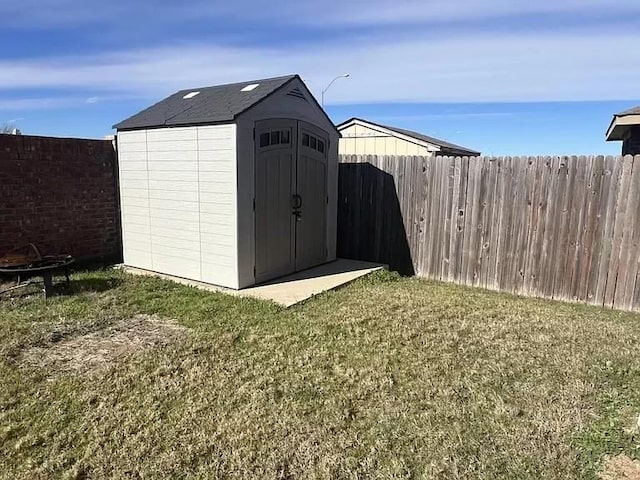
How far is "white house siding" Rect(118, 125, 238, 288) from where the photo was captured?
5.80m

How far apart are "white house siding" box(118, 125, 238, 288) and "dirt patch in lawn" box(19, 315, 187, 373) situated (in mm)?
1483

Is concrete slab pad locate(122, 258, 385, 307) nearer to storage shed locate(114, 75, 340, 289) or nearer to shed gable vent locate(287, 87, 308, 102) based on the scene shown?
storage shed locate(114, 75, 340, 289)

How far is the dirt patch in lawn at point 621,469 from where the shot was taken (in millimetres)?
2434

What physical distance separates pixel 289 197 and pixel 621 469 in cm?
502

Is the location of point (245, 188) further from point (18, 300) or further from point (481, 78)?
point (481, 78)

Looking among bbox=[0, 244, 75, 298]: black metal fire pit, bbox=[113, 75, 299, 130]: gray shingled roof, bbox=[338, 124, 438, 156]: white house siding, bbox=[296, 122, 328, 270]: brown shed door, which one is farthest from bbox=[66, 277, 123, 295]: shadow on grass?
bbox=[338, 124, 438, 156]: white house siding

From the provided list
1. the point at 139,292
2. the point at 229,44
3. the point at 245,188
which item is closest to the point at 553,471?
the point at 245,188

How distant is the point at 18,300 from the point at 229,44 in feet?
25.1

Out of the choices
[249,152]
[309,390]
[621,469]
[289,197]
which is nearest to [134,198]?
[249,152]

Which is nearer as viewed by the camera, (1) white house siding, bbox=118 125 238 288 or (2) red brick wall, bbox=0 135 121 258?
(1) white house siding, bbox=118 125 238 288

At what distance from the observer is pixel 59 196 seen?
697cm

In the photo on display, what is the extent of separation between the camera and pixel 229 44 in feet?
34.8

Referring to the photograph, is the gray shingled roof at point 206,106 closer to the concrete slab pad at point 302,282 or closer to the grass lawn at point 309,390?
the concrete slab pad at point 302,282

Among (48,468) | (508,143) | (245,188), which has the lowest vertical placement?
(48,468)
